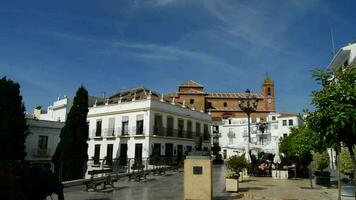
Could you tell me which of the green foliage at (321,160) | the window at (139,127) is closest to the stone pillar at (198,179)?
the green foliage at (321,160)

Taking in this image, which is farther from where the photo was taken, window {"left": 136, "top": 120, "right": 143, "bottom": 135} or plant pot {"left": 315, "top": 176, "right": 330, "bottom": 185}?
window {"left": 136, "top": 120, "right": 143, "bottom": 135}

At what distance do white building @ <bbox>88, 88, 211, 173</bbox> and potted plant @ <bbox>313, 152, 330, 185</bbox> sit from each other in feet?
65.4

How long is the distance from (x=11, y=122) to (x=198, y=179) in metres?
19.3

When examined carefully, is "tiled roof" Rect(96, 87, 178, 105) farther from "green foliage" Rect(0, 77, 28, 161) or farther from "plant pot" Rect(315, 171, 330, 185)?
"plant pot" Rect(315, 171, 330, 185)

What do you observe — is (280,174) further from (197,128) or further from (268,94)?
(268,94)

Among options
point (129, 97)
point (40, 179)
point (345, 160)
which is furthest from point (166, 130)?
point (40, 179)

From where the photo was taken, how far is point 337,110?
9.09 metres

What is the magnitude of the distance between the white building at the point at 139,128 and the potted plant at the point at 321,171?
784 inches

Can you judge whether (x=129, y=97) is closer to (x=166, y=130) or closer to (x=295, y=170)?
(x=166, y=130)

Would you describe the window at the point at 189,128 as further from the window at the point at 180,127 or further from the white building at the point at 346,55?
the white building at the point at 346,55

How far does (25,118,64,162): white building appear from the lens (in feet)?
113

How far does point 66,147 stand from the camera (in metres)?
27.2

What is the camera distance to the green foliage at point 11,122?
24594 millimetres

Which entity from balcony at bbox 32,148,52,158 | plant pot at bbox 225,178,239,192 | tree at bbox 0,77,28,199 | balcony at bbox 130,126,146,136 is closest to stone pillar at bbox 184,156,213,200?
plant pot at bbox 225,178,239,192
